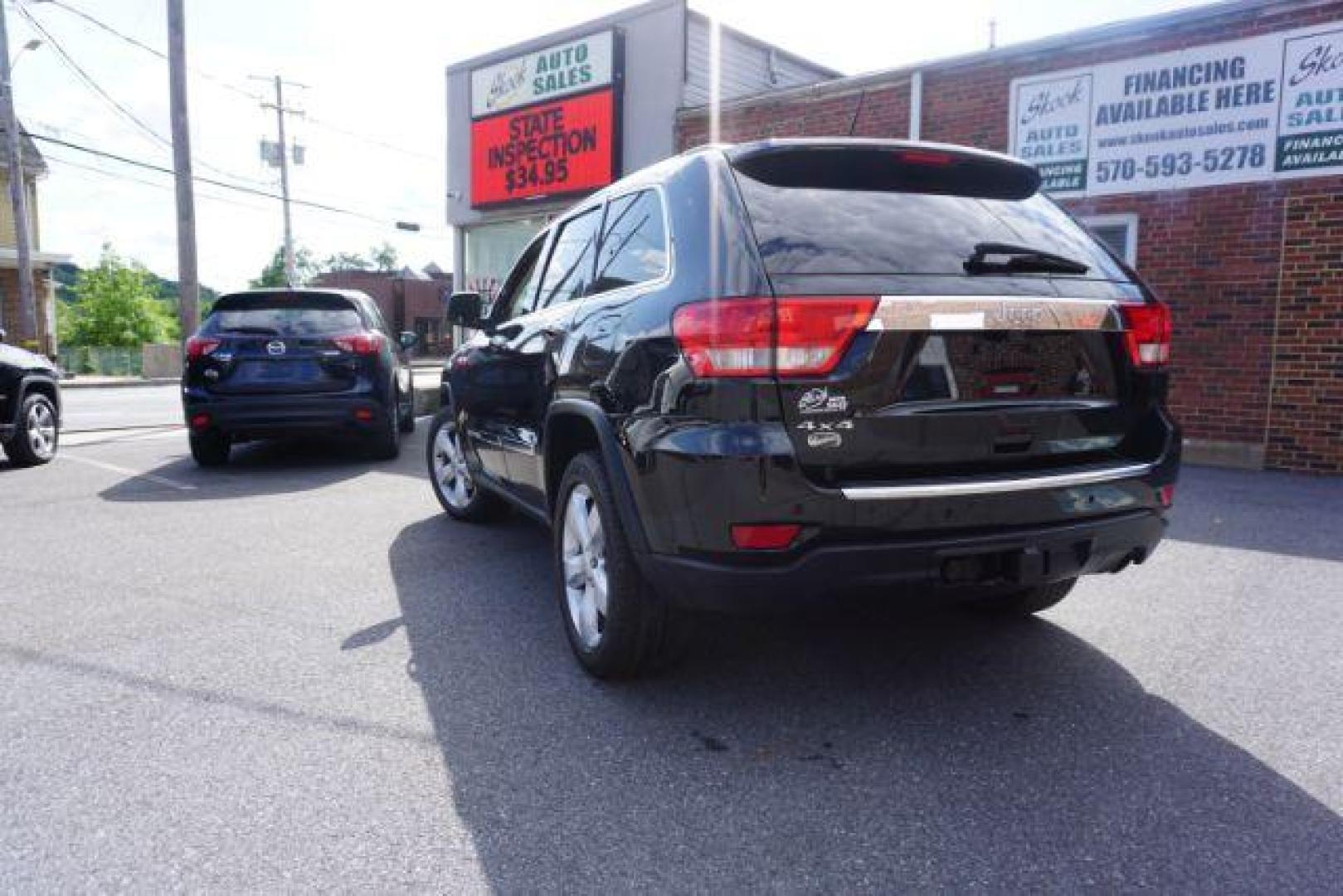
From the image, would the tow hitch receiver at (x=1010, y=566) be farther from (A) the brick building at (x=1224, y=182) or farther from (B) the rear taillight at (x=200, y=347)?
(A) the brick building at (x=1224, y=182)

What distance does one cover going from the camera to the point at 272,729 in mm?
2895

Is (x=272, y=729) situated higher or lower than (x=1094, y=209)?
lower

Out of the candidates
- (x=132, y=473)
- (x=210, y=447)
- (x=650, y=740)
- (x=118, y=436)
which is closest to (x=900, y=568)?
(x=650, y=740)

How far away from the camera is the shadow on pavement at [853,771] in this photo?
7.11 ft

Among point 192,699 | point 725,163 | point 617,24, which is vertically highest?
point 617,24

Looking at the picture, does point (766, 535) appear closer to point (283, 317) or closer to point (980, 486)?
point (980, 486)

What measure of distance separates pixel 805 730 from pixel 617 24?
14.6m

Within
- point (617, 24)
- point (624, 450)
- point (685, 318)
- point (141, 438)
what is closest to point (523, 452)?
point (624, 450)

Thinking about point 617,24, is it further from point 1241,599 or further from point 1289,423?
point 1241,599

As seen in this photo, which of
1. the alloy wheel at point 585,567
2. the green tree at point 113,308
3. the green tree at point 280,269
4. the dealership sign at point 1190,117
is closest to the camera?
the alloy wheel at point 585,567

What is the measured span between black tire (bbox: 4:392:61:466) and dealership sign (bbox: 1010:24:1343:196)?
33.1ft

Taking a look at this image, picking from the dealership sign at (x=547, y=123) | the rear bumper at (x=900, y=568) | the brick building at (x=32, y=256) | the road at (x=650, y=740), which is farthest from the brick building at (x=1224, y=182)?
the brick building at (x=32, y=256)

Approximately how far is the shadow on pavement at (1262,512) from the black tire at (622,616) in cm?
389

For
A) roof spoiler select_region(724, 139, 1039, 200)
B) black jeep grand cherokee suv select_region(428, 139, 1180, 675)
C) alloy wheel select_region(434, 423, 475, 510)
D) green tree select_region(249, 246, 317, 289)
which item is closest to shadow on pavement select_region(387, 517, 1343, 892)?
black jeep grand cherokee suv select_region(428, 139, 1180, 675)
